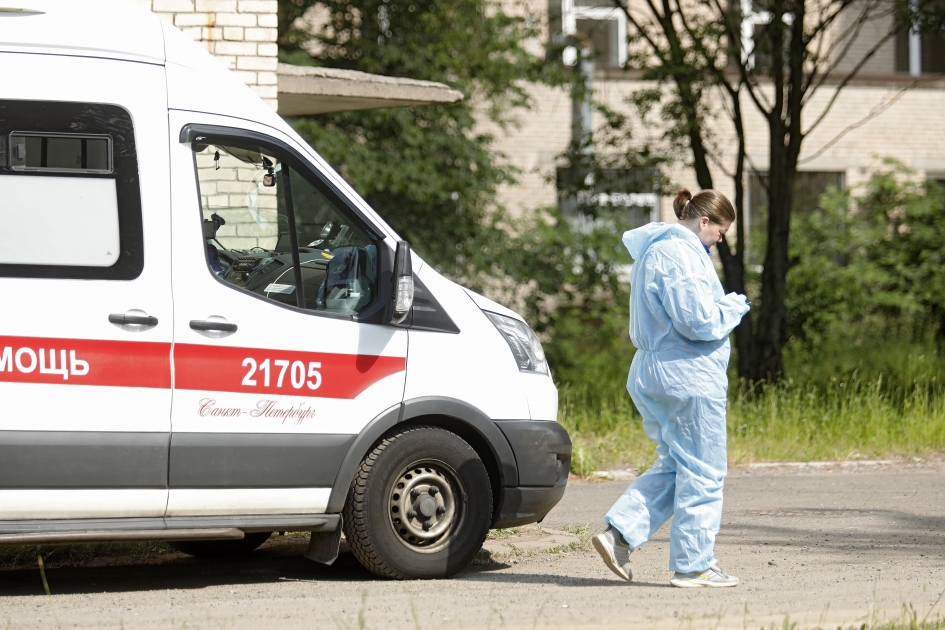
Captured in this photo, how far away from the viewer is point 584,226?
17281 mm

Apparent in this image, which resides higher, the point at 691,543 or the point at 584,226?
the point at 584,226

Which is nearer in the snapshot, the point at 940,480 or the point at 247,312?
the point at 247,312

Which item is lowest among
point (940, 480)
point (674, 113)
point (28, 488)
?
point (940, 480)

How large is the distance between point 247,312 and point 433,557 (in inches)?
55.5

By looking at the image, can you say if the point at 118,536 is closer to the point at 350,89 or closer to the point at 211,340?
the point at 211,340

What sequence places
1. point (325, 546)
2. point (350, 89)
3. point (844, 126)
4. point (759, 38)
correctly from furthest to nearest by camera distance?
point (844, 126) → point (759, 38) → point (350, 89) → point (325, 546)

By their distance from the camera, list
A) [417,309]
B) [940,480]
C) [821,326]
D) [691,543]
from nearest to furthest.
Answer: [691,543] < [417,309] < [940,480] < [821,326]

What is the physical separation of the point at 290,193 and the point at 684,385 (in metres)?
1.92

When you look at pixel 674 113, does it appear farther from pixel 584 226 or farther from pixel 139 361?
pixel 139 361

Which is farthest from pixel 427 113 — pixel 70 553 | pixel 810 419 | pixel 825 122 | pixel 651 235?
pixel 651 235

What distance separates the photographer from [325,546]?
5.34m

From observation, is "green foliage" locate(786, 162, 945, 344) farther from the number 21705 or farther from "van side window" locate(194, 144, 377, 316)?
the number 21705

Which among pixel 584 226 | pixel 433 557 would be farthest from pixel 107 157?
pixel 584 226

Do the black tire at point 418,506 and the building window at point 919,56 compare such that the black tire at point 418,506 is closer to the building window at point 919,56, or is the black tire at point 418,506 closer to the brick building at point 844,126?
the brick building at point 844,126
